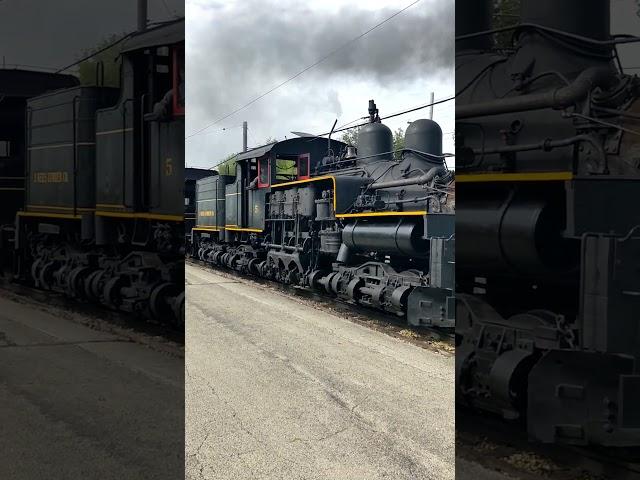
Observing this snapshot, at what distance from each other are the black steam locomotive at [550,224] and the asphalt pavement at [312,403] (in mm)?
1294

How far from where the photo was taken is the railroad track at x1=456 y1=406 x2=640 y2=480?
63.6 inches

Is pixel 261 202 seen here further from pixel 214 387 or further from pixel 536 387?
pixel 536 387

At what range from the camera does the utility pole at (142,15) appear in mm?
1777

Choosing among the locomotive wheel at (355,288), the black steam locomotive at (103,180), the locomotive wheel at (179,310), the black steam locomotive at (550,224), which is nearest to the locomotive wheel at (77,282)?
the black steam locomotive at (103,180)

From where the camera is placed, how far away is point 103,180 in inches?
93.1

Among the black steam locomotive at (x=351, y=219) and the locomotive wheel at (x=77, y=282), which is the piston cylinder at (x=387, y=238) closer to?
the black steam locomotive at (x=351, y=219)

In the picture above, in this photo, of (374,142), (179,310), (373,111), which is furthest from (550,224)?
(374,142)

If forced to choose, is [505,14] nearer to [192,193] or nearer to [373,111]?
[373,111]

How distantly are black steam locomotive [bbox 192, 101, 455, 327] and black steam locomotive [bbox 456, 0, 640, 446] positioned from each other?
289 centimetres

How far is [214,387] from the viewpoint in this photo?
3701 mm

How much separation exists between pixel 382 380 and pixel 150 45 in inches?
118

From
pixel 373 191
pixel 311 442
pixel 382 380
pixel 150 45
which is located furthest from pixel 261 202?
pixel 150 45

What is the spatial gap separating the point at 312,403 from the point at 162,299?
1.88m

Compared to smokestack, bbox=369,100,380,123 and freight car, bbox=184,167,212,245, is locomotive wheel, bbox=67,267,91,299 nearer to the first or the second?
smokestack, bbox=369,100,380,123
